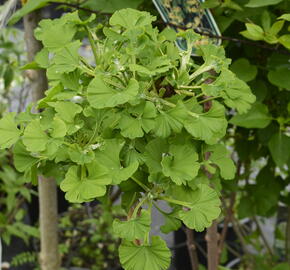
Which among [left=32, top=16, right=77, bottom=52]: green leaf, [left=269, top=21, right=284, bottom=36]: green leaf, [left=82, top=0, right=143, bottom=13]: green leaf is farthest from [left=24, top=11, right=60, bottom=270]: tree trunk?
[left=269, top=21, right=284, bottom=36]: green leaf

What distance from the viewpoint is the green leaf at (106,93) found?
401 mm

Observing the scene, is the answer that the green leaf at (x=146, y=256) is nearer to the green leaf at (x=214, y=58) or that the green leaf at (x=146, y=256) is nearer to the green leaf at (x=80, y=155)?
the green leaf at (x=80, y=155)

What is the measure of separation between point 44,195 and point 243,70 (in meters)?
0.41

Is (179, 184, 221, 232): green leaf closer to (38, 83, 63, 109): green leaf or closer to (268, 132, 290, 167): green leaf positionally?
(38, 83, 63, 109): green leaf

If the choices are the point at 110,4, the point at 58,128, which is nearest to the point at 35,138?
the point at 58,128

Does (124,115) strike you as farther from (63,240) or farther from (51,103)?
(63,240)

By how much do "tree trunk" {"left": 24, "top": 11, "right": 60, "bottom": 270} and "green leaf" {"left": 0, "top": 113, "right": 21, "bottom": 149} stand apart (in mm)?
321

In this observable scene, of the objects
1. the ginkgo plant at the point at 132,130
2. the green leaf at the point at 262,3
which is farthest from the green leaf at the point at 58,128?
the green leaf at the point at 262,3

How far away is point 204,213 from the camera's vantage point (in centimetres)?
42

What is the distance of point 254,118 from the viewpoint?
0.69 metres

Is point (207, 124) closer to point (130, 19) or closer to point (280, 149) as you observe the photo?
point (130, 19)

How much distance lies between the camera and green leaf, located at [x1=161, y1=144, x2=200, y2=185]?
1.38ft

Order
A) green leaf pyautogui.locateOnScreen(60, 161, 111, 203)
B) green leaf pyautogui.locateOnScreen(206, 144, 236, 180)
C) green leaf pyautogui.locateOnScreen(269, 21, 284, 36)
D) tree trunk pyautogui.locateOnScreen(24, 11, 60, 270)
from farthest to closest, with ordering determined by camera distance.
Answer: tree trunk pyautogui.locateOnScreen(24, 11, 60, 270)
green leaf pyautogui.locateOnScreen(269, 21, 284, 36)
green leaf pyautogui.locateOnScreen(206, 144, 236, 180)
green leaf pyautogui.locateOnScreen(60, 161, 111, 203)

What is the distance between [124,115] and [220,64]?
5.0 inches
